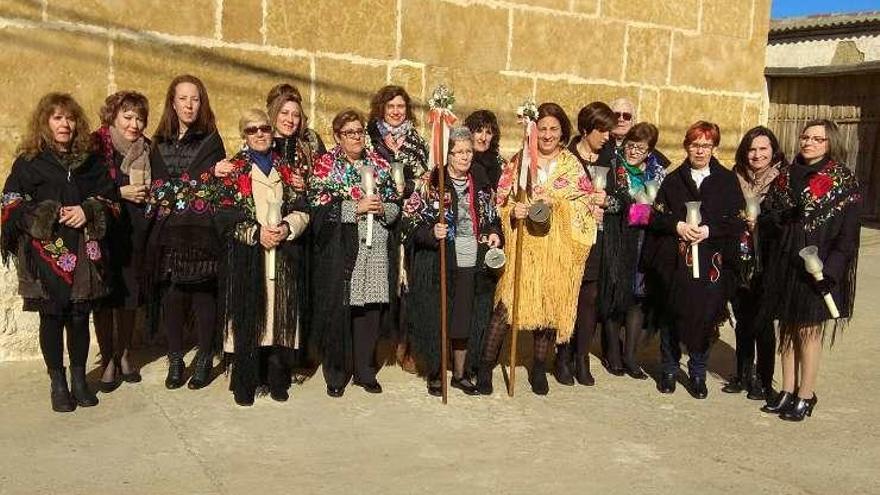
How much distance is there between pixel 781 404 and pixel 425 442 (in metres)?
1.94

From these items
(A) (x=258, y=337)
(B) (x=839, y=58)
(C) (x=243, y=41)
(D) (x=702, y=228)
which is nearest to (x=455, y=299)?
(A) (x=258, y=337)

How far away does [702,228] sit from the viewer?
4.35m

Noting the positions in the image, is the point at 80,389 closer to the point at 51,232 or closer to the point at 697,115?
the point at 51,232

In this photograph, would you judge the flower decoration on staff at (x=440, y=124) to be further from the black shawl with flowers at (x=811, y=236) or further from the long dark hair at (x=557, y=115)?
the black shawl with flowers at (x=811, y=236)

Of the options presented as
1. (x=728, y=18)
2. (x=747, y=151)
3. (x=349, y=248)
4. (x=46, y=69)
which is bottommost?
(x=349, y=248)

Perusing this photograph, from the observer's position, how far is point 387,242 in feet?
14.2

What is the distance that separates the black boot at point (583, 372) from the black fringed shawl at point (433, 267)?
2.12 ft

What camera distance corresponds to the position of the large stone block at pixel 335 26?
5109 mm

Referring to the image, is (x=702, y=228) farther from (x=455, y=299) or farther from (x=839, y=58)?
(x=839, y=58)

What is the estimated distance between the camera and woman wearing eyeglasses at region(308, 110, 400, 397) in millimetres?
4195

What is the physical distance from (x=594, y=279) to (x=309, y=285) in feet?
5.23

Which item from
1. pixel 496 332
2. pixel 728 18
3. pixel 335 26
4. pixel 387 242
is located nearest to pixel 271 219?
pixel 387 242

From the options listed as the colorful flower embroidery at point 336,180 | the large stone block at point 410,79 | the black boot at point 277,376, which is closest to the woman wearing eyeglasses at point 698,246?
the colorful flower embroidery at point 336,180

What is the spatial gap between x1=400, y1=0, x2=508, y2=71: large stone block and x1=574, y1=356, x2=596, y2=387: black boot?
2.28 m
